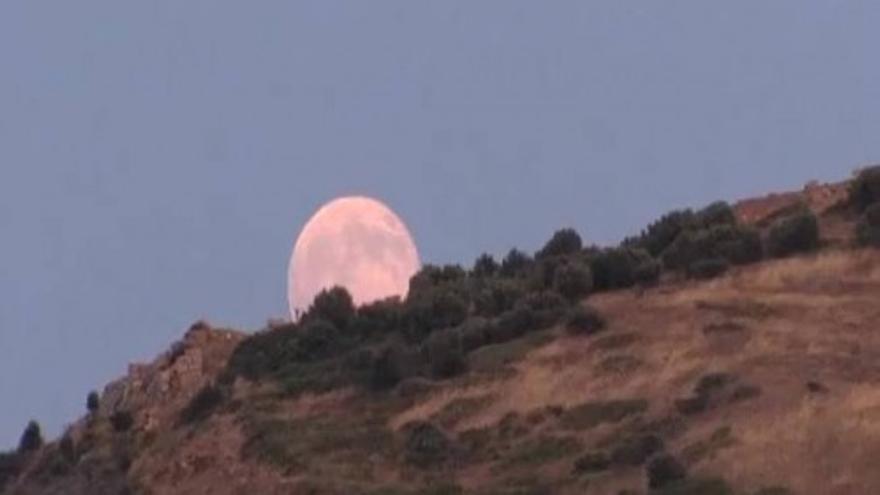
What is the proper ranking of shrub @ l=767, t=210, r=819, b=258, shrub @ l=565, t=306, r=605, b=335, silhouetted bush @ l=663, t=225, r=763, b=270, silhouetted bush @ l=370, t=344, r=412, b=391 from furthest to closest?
silhouetted bush @ l=663, t=225, r=763, b=270 → shrub @ l=767, t=210, r=819, b=258 → silhouetted bush @ l=370, t=344, r=412, b=391 → shrub @ l=565, t=306, r=605, b=335

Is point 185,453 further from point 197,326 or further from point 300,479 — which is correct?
point 197,326

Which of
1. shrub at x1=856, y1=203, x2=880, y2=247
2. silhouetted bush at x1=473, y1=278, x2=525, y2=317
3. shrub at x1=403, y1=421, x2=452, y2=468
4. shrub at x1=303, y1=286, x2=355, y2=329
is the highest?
shrub at x1=303, y1=286, x2=355, y2=329

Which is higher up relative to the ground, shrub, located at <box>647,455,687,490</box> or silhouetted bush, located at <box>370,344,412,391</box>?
silhouetted bush, located at <box>370,344,412,391</box>

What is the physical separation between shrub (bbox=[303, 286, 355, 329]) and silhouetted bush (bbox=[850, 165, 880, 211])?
1386 centimetres

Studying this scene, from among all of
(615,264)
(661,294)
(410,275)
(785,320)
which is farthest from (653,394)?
(410,275)

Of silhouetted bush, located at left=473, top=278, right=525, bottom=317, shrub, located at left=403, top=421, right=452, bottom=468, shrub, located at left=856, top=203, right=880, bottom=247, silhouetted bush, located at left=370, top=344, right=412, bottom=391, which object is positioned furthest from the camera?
silhouetted bush, located at left=473, top=278, right=525, bottom=317

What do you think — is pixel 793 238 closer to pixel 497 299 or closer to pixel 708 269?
pixel 708 269

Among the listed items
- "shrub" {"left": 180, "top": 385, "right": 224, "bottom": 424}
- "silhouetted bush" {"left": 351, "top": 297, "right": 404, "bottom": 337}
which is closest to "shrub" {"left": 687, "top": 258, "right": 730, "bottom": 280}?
"silhouetted bush" {"left": 351, "top": 297, "right": 404, "bottom": 337}

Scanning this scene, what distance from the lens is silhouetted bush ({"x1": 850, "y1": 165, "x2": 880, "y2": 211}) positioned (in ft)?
200

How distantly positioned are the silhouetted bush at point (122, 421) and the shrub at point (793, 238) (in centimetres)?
1658

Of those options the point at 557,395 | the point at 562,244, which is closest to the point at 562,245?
the point at 562,244

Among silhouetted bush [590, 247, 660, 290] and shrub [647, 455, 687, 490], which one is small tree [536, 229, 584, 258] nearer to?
silhouetted bush [590, 247, 660, 290]

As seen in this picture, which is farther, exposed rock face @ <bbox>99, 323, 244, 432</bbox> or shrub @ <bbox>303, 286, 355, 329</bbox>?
shrub @ <bbox>303, 286, 355, 329</bbox>

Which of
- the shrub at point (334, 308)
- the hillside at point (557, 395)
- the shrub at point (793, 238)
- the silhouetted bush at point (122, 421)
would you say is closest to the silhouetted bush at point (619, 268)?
the hillside at point (557, 395)
